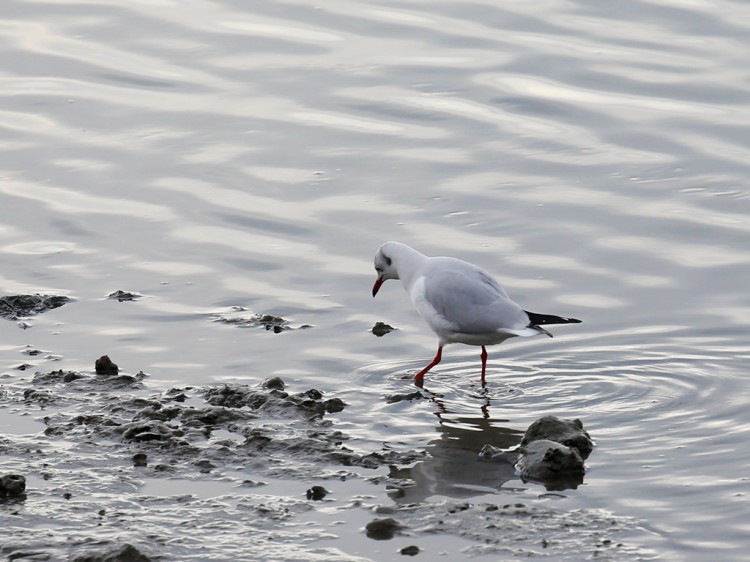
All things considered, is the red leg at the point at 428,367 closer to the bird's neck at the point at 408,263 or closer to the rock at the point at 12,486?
the bird's neck at the point at 408,263

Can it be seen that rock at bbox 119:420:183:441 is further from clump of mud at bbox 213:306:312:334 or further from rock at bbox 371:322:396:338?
rock at bbox 371:322:396:338

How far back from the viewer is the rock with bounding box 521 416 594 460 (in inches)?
287

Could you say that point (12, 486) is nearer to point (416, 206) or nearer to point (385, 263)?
point (385, 263)

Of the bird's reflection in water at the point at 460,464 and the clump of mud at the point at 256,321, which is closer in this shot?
the bird's reflection in water at the point at 460,464

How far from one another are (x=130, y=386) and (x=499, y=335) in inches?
90.4

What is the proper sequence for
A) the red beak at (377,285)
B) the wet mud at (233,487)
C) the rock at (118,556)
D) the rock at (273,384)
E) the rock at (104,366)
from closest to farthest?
the rock at (118,556) < the wet mud at (233,487) < the rock at (273,384) < the rock at (104,366) < the red beak at (377,285)

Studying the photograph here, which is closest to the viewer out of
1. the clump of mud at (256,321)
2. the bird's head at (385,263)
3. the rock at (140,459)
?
the rock at (140,459)

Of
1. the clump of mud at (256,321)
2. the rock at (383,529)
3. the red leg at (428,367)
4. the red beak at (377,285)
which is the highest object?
the red beak at (377,285)

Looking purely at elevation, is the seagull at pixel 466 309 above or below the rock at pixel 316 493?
above

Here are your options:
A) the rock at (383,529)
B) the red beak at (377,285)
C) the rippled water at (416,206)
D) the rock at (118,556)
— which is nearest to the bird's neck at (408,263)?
the red beak at (377,285)

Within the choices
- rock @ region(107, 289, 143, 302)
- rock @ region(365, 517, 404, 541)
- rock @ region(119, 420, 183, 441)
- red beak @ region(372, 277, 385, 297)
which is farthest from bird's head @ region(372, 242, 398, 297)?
rock @ region(365, 517, 404, 541)

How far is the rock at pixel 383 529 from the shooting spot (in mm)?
6218

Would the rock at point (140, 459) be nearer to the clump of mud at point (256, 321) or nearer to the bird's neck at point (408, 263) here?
the clump of mud at point (256, 321)

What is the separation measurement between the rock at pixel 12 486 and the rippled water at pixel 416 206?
1.04 meters
